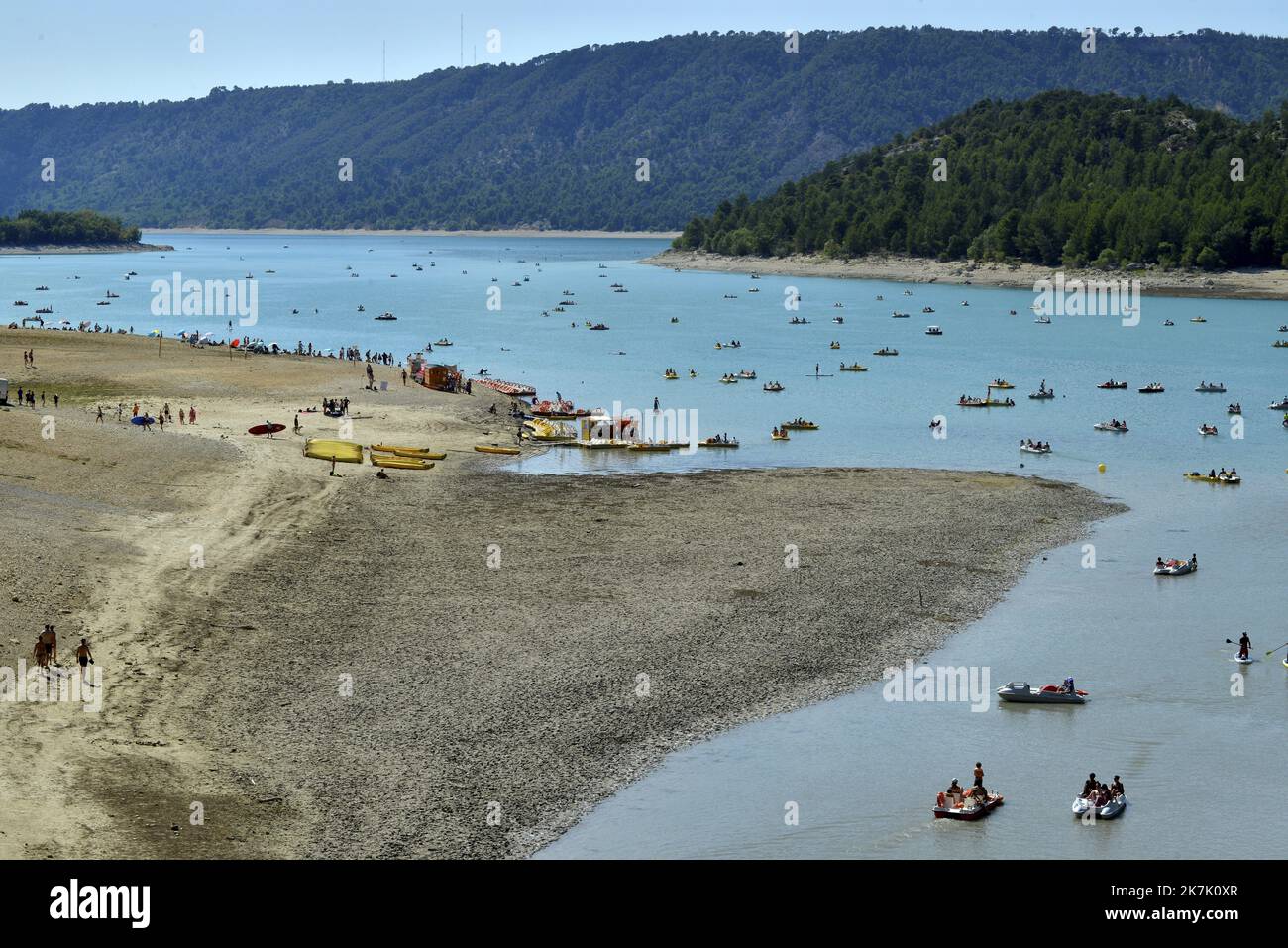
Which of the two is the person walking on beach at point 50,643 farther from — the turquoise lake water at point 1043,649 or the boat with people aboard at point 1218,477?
the boat with people aboard at point 1218,477

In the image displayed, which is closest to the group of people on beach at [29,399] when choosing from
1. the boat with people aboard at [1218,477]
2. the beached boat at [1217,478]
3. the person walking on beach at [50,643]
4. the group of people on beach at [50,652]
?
the person walking on beach at [50,643]

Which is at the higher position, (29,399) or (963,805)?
(29,399)

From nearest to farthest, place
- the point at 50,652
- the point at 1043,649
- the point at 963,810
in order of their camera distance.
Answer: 1. the point at 963,810
2. the point at 50,652
3. the point at 1043,649

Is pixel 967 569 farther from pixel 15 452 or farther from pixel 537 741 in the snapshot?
pixel 15 452

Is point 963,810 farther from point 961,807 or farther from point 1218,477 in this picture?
point 1218,477

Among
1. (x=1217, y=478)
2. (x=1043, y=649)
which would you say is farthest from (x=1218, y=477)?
(x=1043, y=649)

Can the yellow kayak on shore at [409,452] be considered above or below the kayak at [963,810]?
above
